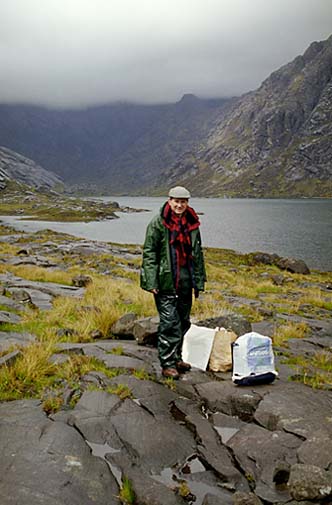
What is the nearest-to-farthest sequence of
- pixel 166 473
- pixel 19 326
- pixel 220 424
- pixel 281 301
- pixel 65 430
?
pixel 166 473, pixel 65 430, pixel 220 424, pixel 19 326, pixel 281 301

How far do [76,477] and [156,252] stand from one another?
4.00 meters

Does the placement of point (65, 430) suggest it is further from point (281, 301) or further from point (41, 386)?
point (281, 301)

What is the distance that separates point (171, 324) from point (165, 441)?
8.39 feet

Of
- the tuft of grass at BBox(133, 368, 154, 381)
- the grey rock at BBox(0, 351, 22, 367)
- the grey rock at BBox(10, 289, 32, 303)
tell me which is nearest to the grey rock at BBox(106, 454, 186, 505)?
the tuft of grass at BBox(133, 368, 154, 381)

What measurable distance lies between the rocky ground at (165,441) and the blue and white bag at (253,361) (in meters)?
0.20

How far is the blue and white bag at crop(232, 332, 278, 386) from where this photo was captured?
7.01 metres

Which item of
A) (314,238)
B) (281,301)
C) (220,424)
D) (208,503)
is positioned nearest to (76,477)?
(208,503)

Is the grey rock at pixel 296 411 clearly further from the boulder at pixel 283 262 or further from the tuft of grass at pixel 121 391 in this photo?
the boulder at pixel 283 262

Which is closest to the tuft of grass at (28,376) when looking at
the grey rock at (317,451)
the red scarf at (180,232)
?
the red scarf at (180,232)

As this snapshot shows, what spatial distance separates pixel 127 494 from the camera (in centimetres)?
413

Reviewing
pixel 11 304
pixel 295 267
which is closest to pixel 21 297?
pixel 11 304

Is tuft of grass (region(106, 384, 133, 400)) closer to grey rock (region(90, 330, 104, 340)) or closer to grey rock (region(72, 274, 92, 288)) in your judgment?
grey rock (region(90, 330, 104, 340))

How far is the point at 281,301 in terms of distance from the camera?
19859mm

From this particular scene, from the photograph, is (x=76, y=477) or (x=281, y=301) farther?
(x=281, y=301)
